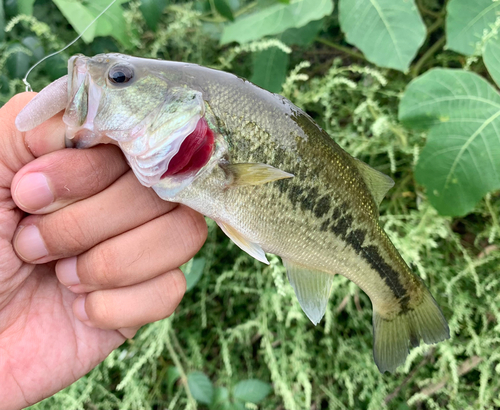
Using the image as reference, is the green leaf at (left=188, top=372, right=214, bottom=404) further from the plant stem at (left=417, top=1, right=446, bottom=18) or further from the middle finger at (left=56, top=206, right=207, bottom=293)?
the plant stem at (left=417, top=1, right=446, bottom=18)

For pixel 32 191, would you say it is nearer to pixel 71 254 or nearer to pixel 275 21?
pixel 71 254

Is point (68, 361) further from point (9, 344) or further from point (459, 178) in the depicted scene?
point (459, 178)

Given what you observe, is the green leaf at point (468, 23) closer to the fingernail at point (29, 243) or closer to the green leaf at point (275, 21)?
the green leaf at point (275, 21)

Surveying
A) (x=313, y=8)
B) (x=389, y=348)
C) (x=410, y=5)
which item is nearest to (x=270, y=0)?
(x=313, y=8)

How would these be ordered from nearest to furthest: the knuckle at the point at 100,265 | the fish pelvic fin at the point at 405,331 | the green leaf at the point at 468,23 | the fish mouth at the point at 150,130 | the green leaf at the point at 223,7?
the fish mouth at the point at 150,130 → the knuckle at the point at 100,265 → the fish pelvic fin at the point at 405,331 → the green leaf at the point at 468,23 → the green leaf at the point at 223,7

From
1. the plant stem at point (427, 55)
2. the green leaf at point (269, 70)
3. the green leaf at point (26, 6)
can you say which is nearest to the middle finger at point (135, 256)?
the green leaf at point (269, 70)

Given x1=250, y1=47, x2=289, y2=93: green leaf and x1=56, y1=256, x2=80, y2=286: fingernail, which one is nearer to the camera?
x1=56, y1=256, x2=80, y2=286: fingernail

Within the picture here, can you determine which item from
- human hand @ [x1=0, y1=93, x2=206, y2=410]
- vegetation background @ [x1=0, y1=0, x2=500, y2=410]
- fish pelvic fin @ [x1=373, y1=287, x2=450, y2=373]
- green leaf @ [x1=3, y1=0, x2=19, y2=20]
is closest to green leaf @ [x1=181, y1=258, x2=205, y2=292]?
vegetation background @ [x1=0, y1=0, x2=500, y2=410]
